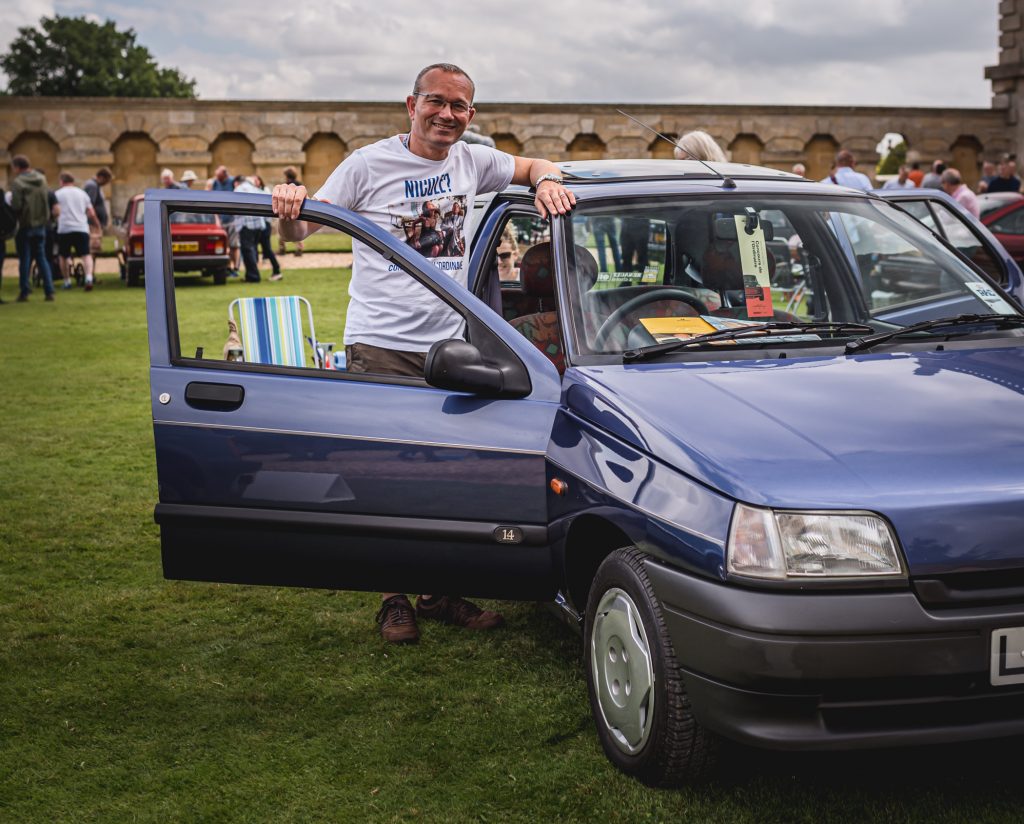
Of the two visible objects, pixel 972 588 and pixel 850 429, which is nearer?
pixel 972 588

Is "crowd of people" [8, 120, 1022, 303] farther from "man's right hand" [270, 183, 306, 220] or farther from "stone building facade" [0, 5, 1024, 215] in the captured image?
"stone building facade" [0, 5, 1024, 215]

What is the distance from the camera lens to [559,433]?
11.8ft

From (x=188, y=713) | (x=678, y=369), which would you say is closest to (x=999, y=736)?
(x=678, y=369)

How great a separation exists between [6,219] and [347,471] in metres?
17.5

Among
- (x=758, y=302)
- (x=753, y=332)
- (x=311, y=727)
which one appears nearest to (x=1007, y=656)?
(x=753, y=332)

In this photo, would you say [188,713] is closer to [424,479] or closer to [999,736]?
[424,479]

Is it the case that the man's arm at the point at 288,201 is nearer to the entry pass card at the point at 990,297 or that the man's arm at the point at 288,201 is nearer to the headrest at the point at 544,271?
the headrest at the point at 544,271

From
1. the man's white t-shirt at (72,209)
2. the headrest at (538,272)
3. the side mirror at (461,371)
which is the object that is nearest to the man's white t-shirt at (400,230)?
the headrest at (538,272)

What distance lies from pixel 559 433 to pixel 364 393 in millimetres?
641

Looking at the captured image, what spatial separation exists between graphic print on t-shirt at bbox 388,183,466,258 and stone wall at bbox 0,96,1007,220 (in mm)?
36463

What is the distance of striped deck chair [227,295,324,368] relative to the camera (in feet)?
26.6

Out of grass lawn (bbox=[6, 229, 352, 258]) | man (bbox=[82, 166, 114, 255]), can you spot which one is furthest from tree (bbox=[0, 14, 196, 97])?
man (bbox=[82, 166, 114, 255])

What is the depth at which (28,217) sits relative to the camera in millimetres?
19484

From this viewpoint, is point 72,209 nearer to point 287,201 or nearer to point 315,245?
point 315,245
